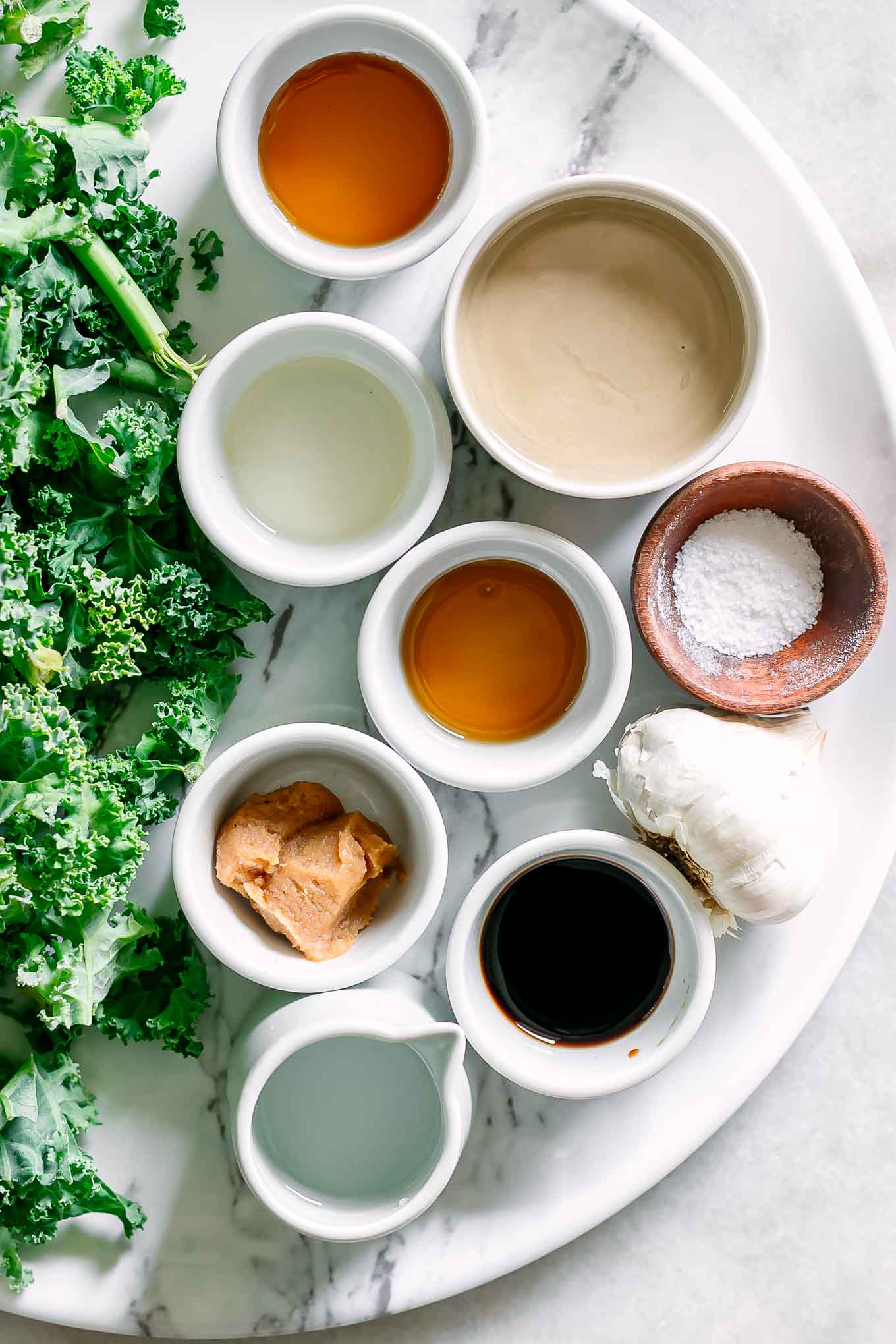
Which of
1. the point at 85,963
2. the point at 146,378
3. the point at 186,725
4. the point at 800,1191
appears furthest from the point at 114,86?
the point at 800,1191

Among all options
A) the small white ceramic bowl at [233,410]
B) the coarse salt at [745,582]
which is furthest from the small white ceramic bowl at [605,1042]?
the small white ceramic bowl at [233,410]

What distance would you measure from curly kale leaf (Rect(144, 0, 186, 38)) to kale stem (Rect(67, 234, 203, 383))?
270 mm

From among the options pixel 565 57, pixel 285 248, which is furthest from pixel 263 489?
pixel 565 57

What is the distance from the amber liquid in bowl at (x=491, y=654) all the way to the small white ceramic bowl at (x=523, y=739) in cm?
3

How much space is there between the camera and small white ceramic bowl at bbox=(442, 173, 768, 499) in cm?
123

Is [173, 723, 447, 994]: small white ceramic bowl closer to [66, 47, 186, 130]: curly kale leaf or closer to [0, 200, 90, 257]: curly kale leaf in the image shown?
[0, 200, 90, 257]: curly kale leaf

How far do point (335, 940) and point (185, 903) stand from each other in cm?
18

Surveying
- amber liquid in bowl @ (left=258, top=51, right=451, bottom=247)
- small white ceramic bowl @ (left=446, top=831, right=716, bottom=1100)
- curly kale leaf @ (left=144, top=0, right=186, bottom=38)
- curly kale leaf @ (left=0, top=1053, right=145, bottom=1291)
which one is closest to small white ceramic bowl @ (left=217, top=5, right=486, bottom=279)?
amber liquid in bowl @ (left=258, top=51, right=451, bottom=247)

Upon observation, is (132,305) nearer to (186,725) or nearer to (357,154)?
(357,154)

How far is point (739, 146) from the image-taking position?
4.42 feet

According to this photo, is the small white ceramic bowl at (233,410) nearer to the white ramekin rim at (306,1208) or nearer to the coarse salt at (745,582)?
the coarse salt at (745,582)

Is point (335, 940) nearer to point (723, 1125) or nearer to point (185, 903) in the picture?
point (185, 903)

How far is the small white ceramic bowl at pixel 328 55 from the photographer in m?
1.22

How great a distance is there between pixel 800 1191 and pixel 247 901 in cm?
88
